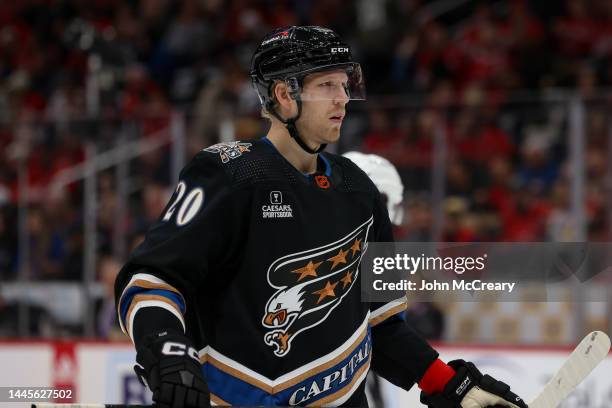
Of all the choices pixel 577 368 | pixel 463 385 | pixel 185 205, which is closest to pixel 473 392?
pixel 463 385

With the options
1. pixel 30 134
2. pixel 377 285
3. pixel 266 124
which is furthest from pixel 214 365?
pixel 30 134

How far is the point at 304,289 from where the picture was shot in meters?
2.74

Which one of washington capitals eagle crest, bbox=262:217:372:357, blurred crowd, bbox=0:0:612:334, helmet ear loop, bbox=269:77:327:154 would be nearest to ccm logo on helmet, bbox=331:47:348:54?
helmet ear loop, bbox=269:77:327:154

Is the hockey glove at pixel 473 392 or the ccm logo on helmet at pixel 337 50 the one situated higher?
the ccm logo on helmet at pixel 337 50

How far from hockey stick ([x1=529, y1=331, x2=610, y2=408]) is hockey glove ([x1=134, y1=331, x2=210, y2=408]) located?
104 cm

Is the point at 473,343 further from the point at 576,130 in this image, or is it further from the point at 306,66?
the point at 306,66

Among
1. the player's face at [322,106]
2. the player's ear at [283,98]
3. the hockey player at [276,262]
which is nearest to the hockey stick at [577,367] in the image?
the hockey player at [276,262]

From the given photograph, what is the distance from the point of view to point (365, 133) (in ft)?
21.6

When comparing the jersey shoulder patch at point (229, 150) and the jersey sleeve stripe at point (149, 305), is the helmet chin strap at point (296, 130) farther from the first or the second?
the jersey sleeve stripe at point (149, 305)

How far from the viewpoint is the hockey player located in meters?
2.56

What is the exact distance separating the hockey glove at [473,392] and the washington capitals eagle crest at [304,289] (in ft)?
1.38

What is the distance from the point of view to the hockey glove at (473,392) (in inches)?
117

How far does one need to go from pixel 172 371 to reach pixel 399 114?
4.54 metres

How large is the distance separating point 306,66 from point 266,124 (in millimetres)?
3744
